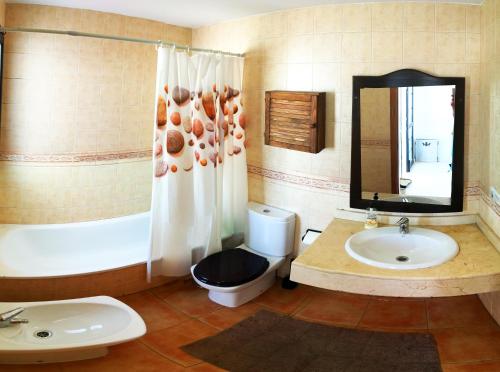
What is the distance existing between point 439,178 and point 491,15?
0.92m

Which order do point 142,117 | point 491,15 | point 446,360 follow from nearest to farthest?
point 446,360 → point 491,15 → point 142,117

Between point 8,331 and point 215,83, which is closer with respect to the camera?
point 8,331

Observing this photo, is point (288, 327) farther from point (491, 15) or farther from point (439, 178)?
point (491, 15)

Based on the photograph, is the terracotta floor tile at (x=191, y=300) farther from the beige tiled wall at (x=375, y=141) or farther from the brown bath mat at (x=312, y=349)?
the beige tiled wall at (x=375, y=141)

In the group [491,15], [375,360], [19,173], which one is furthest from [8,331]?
[491,15]

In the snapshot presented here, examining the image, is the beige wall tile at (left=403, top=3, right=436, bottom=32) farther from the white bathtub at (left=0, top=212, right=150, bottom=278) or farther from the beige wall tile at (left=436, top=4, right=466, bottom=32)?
the white bathtub at (left=0, top=212, right=150, bottom=278)

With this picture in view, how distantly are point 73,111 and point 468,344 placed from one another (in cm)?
307

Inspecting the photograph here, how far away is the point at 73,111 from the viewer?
309 centimetres

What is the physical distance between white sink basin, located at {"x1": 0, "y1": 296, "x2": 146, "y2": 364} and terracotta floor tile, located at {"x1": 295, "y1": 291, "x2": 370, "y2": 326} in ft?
3.55

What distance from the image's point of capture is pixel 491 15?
2.12 metres

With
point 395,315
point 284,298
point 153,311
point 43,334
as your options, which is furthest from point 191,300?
point 395,315

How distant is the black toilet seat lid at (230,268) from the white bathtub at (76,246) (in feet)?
1.65

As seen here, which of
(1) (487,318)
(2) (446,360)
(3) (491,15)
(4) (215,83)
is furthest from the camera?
(4) (215,83)

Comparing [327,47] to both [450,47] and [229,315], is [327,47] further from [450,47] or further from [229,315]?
[229,315]
